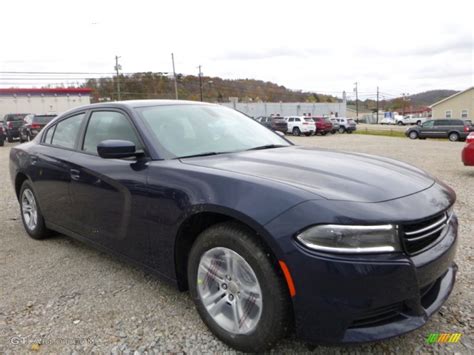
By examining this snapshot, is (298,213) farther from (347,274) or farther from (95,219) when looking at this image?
(95,219)

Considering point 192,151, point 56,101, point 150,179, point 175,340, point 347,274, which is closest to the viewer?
point 347,274

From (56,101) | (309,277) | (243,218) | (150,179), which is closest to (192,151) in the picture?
(150,179)

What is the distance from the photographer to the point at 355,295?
1.85 m

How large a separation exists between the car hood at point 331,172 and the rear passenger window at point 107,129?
67 cm

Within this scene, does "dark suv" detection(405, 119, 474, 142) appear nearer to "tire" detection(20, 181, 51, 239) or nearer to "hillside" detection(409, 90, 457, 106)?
"tire" detection(20, 181, 51, 239)

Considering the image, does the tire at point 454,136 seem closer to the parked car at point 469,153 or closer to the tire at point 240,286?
the parked car at point 469,153

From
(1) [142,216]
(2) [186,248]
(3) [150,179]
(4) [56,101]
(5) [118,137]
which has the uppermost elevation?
(4) [56,101]

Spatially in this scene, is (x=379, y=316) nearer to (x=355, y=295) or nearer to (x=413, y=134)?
(x=355, y=295)

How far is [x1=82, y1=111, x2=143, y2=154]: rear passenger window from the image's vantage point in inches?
124

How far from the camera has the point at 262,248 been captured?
2.10 metres

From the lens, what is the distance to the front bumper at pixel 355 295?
1854mm

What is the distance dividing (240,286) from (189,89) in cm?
7865

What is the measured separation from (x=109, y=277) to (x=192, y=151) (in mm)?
1418

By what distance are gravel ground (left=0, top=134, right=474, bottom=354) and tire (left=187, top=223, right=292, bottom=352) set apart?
0.58ft
